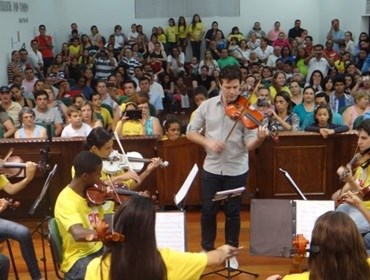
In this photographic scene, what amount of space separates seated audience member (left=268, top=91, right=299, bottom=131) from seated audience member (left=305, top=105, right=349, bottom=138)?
17.6 inches

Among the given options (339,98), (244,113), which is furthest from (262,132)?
(339,98)

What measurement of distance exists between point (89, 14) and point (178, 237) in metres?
12.7

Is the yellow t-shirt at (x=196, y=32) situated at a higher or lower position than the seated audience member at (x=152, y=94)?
higher

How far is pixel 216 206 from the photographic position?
459 centimetres

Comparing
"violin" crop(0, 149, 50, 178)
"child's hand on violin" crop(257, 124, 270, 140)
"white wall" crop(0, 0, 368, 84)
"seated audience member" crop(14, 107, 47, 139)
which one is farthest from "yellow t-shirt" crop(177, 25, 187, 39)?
"child's hand on violin" crop(257, 124, 270, 140)

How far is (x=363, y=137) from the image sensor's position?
13.4 feet

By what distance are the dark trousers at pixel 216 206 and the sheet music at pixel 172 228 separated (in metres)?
1.00

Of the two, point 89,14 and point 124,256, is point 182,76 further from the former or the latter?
point 124,256

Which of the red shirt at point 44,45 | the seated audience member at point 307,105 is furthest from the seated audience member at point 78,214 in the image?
the red shirt at point 44,45

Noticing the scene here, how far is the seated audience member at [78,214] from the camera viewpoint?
11.4ft

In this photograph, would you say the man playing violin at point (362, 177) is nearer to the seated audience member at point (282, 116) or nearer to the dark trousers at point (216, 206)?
the dark trousers at point (216, 206)

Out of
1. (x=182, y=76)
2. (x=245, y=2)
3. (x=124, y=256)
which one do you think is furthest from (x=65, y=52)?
(x=124, y=256)

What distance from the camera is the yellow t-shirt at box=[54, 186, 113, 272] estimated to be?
3.44 m

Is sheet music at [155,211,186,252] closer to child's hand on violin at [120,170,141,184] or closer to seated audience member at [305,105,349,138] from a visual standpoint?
child's hand on violin at [120,170,141,184]
